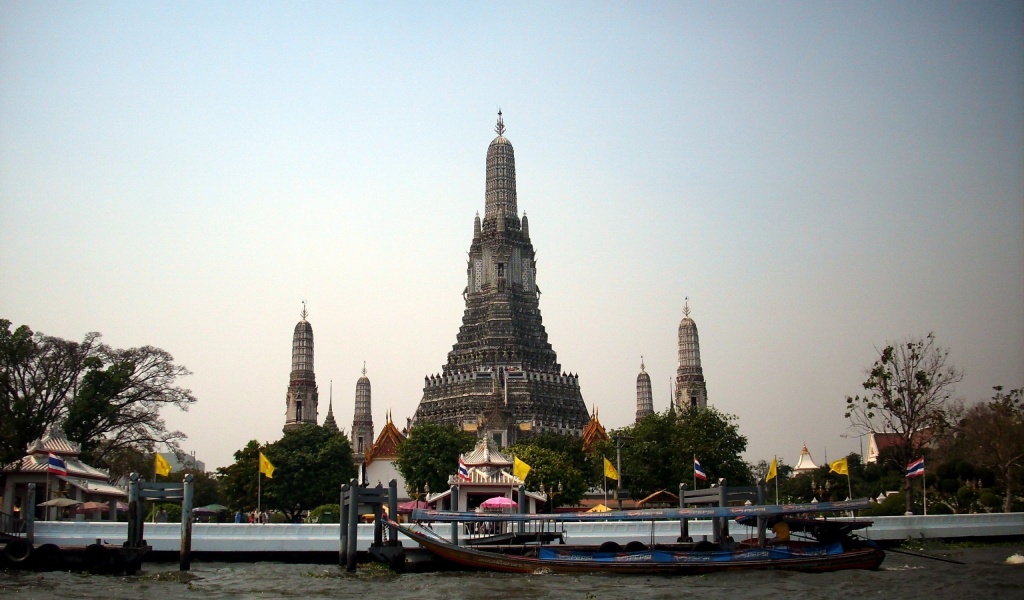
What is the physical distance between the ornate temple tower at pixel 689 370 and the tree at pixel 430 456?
25987 millimetres

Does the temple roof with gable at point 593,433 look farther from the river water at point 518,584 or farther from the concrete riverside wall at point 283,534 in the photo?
the river water at point 518,584

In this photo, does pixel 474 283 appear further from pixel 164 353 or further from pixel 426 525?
pixel 426 525

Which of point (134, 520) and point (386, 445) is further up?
point (386, 445)

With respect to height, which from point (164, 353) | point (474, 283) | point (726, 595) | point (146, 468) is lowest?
point (726, 595)

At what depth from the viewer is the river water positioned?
25484 mm

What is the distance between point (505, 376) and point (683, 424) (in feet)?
100

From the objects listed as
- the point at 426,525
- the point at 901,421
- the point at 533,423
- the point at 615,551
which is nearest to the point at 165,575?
the point at 426,525

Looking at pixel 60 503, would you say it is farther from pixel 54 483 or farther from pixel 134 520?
pixel 134 520

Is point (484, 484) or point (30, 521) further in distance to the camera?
point (484, 484)

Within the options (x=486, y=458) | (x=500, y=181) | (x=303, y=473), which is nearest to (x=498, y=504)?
(x=486, y=458)

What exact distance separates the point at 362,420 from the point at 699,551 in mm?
70374

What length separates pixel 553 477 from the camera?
198 feet

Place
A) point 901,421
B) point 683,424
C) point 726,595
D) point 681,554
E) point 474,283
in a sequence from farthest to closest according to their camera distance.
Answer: point 474,283, point 683,424, point 901,421, point 681,554, point 726,595

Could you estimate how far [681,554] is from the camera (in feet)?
94.6
